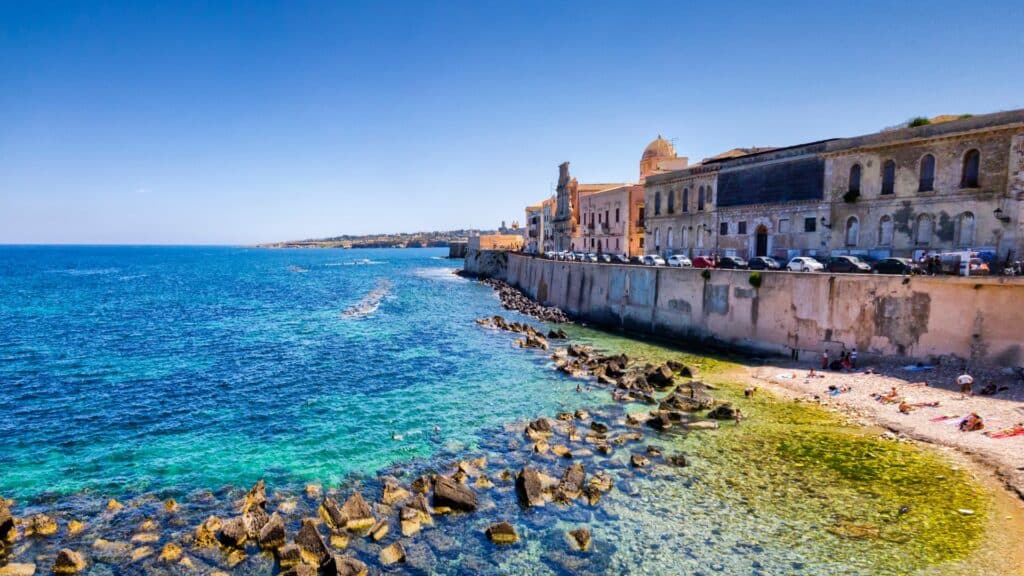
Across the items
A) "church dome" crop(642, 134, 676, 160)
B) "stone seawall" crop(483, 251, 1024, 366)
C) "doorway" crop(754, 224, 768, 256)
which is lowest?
"stone seawall" crop(483, 251, 1024, 366)

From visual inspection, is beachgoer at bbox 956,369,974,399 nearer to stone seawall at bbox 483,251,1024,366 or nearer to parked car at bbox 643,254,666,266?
stone seawall at bbox 483,251,1024,366

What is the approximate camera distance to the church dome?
6009cm

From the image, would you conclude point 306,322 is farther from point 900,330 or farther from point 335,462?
point 900,330

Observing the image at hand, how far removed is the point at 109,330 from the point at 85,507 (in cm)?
2958

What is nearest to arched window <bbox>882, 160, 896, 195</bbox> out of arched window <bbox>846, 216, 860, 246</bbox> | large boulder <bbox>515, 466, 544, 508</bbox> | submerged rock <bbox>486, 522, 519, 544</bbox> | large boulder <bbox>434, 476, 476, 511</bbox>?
arched window <bbox>846, 216, 860, 246</bbox>

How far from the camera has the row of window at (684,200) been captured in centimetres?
4170

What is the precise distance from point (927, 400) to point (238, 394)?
25.6m

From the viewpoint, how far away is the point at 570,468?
14109 mm

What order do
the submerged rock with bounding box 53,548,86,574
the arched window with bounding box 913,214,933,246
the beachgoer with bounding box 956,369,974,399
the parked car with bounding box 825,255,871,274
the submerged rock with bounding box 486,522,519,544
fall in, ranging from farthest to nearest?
the arched window with bounding box 913,214,933,246 → the parked car with bounding box 825,255,871,274 → the beachgoer with bounding box 956,369,974,399 → the submerged rock with bounding box 486,522,519,544 → the submerged rock with bounding box 53,548,86,574

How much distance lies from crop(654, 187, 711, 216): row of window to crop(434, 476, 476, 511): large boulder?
3456 cm

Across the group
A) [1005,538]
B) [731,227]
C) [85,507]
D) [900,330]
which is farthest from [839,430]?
[731,227]

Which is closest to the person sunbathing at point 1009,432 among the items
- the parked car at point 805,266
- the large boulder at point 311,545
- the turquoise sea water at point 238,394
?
the parked car at point 805,266

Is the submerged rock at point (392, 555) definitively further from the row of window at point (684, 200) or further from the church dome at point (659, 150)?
the church dome at point (659, 150)

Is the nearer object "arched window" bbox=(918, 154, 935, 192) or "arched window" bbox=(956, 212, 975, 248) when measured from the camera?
"arched window" bbox=(956, 212, 975, 248)
